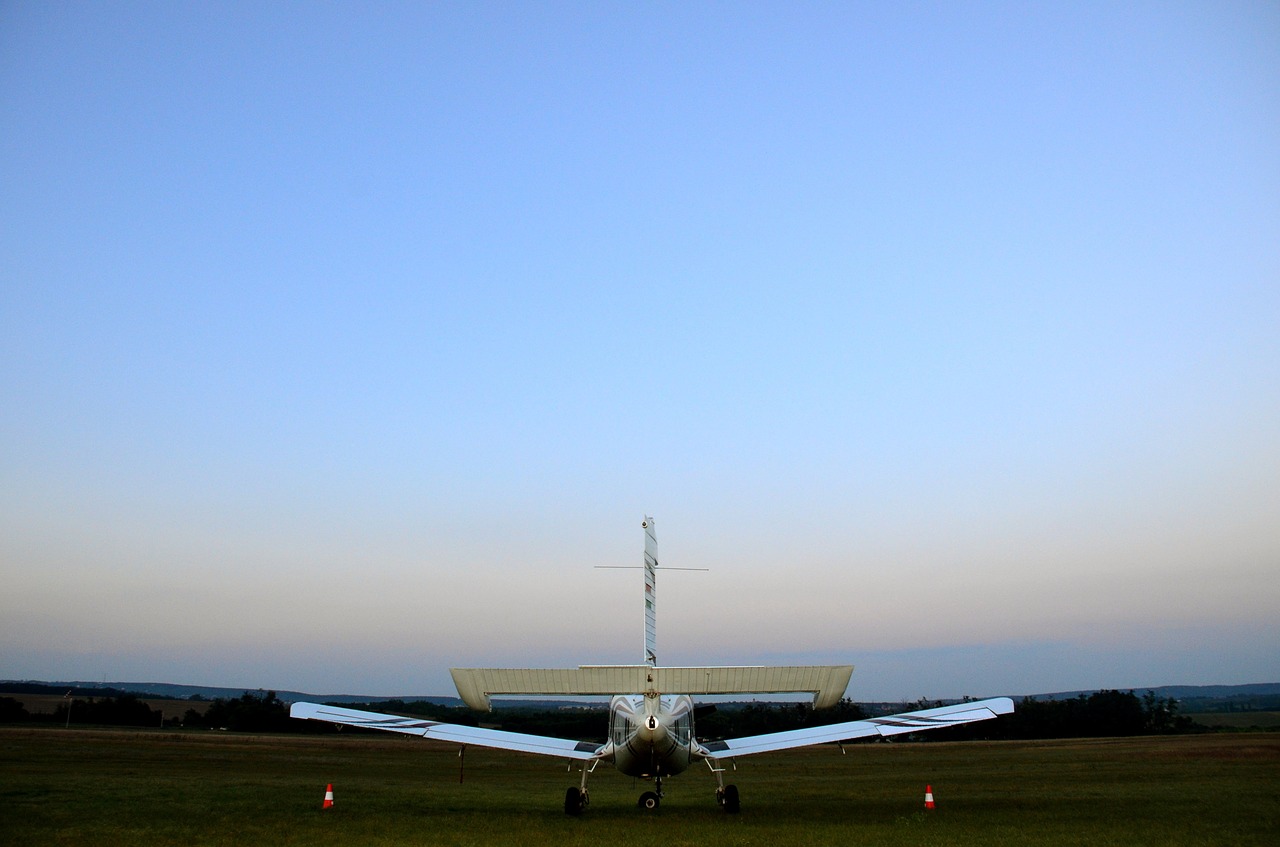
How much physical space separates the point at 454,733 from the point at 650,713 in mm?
5909

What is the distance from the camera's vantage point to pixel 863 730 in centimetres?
1938

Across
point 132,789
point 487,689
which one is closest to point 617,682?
point 487,689

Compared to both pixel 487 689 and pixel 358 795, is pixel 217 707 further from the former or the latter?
pixel 487 689

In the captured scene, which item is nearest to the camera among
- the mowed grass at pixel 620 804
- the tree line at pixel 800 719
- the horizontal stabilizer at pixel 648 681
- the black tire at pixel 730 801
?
the horizontal stabilizer at pixel 648 681

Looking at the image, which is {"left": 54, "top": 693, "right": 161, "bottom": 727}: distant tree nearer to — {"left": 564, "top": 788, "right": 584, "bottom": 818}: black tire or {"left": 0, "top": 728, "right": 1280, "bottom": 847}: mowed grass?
{"left": 0, "top": 728, "right": 1280, "bottom": 847}: mowed grass

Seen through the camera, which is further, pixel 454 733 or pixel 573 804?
pixel 454 733

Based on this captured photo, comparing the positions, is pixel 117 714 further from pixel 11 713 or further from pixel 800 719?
pixel 800 719

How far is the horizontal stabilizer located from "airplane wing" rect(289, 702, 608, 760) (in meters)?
5.17

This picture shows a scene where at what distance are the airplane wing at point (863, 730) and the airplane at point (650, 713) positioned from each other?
0.02m

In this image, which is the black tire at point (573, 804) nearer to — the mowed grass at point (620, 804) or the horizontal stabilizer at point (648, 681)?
the mowed grass at point (620, 804)

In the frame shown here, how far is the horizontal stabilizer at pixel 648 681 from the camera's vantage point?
1284cm

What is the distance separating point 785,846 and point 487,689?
513 centimetres

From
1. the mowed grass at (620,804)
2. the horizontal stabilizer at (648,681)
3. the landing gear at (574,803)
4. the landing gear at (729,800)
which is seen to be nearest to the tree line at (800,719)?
the mowed grass at (620,804)

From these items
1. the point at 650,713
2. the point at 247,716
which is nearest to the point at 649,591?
the point at 650,713
